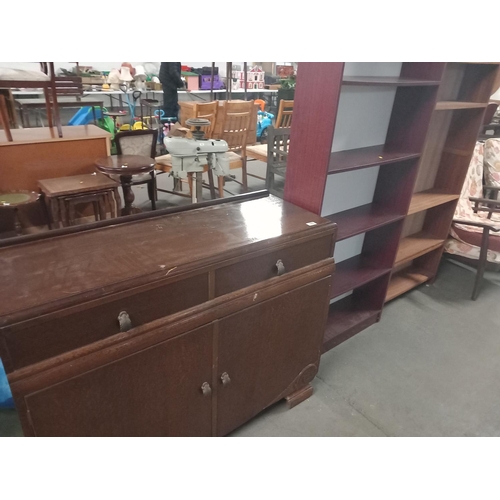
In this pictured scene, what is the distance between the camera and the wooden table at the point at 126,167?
2.72 m

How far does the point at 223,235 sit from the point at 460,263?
257cm

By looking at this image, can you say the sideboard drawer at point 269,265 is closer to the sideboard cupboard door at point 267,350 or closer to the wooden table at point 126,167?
Answer: the sideboard cupboard door at point 267,350

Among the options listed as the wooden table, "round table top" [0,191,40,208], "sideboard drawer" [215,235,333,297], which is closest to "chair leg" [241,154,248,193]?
the wooden table

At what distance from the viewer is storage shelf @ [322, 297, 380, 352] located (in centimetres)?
215

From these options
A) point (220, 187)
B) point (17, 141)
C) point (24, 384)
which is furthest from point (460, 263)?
point (17, 141)

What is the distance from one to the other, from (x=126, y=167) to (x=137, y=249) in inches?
67.5

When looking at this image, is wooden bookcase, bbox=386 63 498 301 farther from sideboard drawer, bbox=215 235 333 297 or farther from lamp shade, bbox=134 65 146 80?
lamp shade, bbox=134 65 146 80

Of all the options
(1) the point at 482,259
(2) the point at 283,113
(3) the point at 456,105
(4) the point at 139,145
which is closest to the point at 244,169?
(2) the point at 283,113

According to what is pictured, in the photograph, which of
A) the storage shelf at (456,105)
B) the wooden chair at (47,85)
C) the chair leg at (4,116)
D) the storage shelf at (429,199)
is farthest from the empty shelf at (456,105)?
the chair leg at (4,116)

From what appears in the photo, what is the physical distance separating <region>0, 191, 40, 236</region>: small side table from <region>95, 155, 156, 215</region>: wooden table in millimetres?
536

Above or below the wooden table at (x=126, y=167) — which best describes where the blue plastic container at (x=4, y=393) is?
below

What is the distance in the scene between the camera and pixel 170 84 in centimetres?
529

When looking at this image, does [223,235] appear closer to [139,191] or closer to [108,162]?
[108,162]

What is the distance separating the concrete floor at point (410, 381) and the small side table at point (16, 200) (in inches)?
46.7
